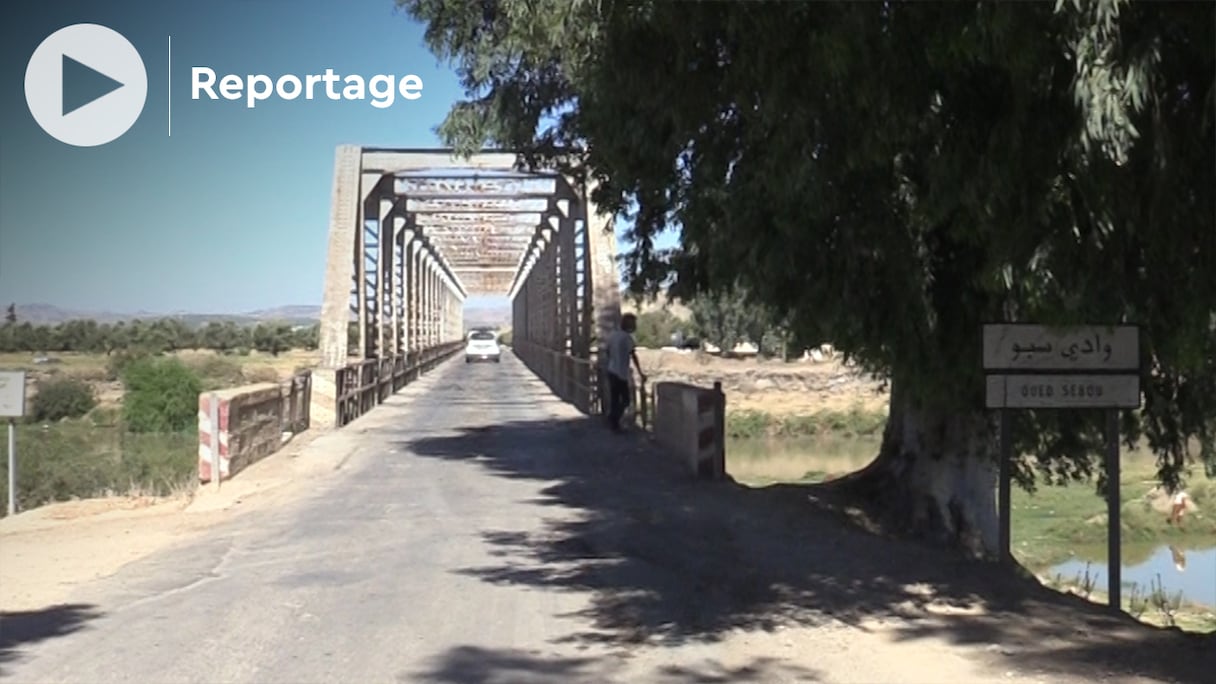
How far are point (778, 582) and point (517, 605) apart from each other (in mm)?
1955

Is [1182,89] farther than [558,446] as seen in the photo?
No

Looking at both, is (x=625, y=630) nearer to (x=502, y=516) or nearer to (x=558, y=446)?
(x=502, y=516)

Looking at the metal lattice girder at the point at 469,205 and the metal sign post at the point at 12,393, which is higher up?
the metal lattice girder at the point at 469,205

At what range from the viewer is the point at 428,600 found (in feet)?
28.0

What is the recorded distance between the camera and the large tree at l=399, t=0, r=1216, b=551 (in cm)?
560

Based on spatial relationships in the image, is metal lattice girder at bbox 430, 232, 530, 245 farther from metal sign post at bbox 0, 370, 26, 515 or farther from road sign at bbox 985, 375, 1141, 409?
road sign at bbox 985, 375, 1141, 409

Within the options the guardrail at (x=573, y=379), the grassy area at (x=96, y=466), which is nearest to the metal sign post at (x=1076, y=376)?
the grassy area at (x=96, y=466)

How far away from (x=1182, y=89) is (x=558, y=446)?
47.1ft

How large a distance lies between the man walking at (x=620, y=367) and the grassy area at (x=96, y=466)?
6.28 metres

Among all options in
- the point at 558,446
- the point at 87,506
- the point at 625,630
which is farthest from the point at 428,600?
the point at 558,446

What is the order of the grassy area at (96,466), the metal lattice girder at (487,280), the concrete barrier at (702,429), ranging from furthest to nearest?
the metal lattice girder at (487,280) → the grassy area at (96,466) → the concrete barrier at (702,429)

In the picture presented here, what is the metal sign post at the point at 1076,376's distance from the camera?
8.83 m

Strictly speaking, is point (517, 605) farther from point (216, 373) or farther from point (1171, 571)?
point (216, 373)

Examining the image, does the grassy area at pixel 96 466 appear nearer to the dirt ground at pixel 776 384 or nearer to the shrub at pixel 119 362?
the shrub at pixel 119 362
